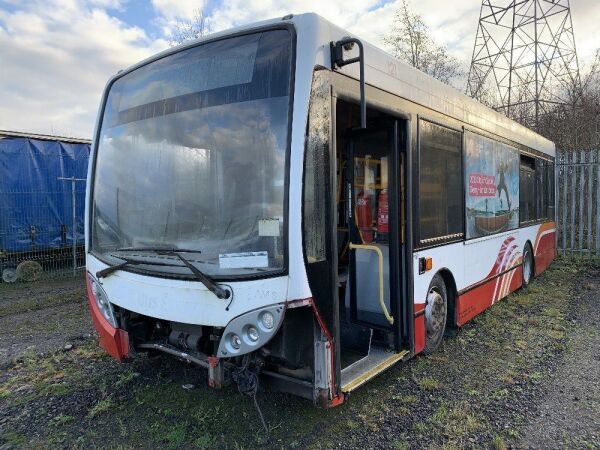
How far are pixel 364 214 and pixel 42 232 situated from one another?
858 cm

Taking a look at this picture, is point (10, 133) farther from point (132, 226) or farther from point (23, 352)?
point (132, 226)

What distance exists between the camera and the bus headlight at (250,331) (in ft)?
8.87

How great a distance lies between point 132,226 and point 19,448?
169 cm

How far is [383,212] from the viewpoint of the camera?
14.0 feet

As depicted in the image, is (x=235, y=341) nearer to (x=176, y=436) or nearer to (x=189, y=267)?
(x=189, y=267)

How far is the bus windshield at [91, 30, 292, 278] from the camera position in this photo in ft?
9.36

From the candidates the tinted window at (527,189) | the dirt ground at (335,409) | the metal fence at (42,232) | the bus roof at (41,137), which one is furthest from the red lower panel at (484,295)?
the bus roof at (41,137)

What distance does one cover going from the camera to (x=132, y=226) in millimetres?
3490

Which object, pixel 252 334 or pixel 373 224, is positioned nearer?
pixel 252 334

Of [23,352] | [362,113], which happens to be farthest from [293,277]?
[23,352]

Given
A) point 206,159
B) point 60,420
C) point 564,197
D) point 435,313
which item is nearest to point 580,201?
point 564,197

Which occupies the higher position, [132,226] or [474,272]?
[132,226]

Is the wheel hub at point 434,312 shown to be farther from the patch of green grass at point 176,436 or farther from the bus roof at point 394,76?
the patch of green grass at point 176,436

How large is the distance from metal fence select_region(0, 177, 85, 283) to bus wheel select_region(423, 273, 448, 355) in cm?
766
